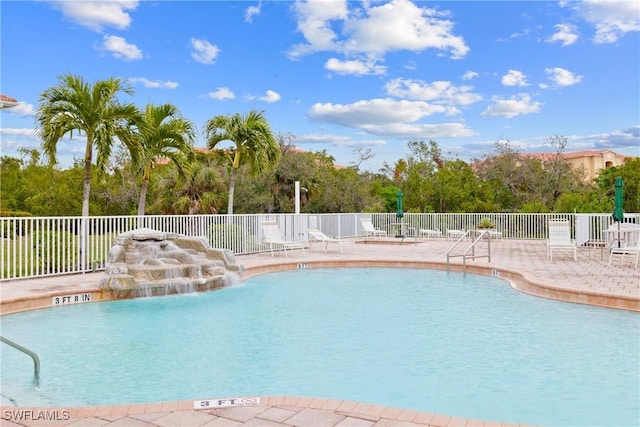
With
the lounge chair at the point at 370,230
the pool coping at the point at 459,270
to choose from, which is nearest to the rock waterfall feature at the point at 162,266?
the pool coping at the point at 459,270

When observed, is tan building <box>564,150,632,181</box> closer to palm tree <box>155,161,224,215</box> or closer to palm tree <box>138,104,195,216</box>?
palm tree <box>155,161,224,215</box>

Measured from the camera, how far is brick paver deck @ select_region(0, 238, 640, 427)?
2.75m

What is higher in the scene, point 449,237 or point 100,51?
point 100,51

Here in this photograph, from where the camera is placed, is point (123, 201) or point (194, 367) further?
point (123, 201)

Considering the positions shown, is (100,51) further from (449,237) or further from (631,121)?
(631,121)

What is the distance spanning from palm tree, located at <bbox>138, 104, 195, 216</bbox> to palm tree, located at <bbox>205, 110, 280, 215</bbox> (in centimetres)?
213

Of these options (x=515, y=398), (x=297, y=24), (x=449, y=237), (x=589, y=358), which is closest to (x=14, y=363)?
(x=515, y=398)

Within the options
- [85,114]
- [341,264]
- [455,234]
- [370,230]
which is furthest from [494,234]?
[85,114]

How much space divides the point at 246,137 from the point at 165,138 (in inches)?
120

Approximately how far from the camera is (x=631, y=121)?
77.5 feet

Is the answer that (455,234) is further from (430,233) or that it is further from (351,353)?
(351,353)

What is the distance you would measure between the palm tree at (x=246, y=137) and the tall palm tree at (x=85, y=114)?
15.2 feet

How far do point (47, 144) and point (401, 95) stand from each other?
19877 millimetres

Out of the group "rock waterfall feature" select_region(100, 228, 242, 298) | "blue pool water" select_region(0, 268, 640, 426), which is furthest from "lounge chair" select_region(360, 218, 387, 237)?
"blue pool water" select_region(0, 268, 640, 426)
